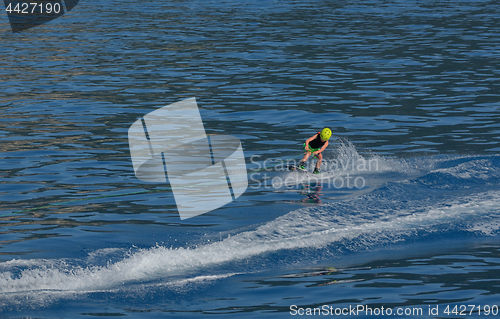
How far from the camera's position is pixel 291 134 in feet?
54.1

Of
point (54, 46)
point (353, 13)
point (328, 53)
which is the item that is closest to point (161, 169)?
point (328, 53)

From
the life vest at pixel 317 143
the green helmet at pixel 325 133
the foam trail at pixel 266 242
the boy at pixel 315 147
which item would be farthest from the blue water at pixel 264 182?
the green helmet at pixel 325 133

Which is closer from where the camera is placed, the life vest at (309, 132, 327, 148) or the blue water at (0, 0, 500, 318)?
the blue water at (0, 0, 500, 318)

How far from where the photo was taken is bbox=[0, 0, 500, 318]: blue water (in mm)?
7973

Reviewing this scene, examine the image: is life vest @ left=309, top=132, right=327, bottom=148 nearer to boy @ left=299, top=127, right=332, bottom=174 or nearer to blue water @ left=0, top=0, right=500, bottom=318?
boy @ left=299, top=127, right=332, bottom=174

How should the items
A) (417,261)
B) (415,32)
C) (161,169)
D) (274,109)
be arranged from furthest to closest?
(415,32) < (274,109) < (161,169) < (417,261)

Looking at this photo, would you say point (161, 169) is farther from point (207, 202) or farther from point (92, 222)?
point (92, 222)

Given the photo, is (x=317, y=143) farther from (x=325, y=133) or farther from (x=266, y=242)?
(x=266, y=242)

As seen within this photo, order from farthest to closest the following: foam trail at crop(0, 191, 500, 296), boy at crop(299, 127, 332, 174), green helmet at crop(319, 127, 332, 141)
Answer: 1. boy at crop(299, 127, 332, 174)
2. green helmet at crop(319, 127, 332, 141)
3. foam trail at crop(0, 191, 500, 296)

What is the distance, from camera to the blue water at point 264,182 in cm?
797

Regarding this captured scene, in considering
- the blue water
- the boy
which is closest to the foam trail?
the blue water

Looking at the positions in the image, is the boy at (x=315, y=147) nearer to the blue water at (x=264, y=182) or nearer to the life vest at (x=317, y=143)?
the life vest at (x=317, y=143)

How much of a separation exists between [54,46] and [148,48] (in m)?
4.79

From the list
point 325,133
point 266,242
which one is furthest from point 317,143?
point 266,242
